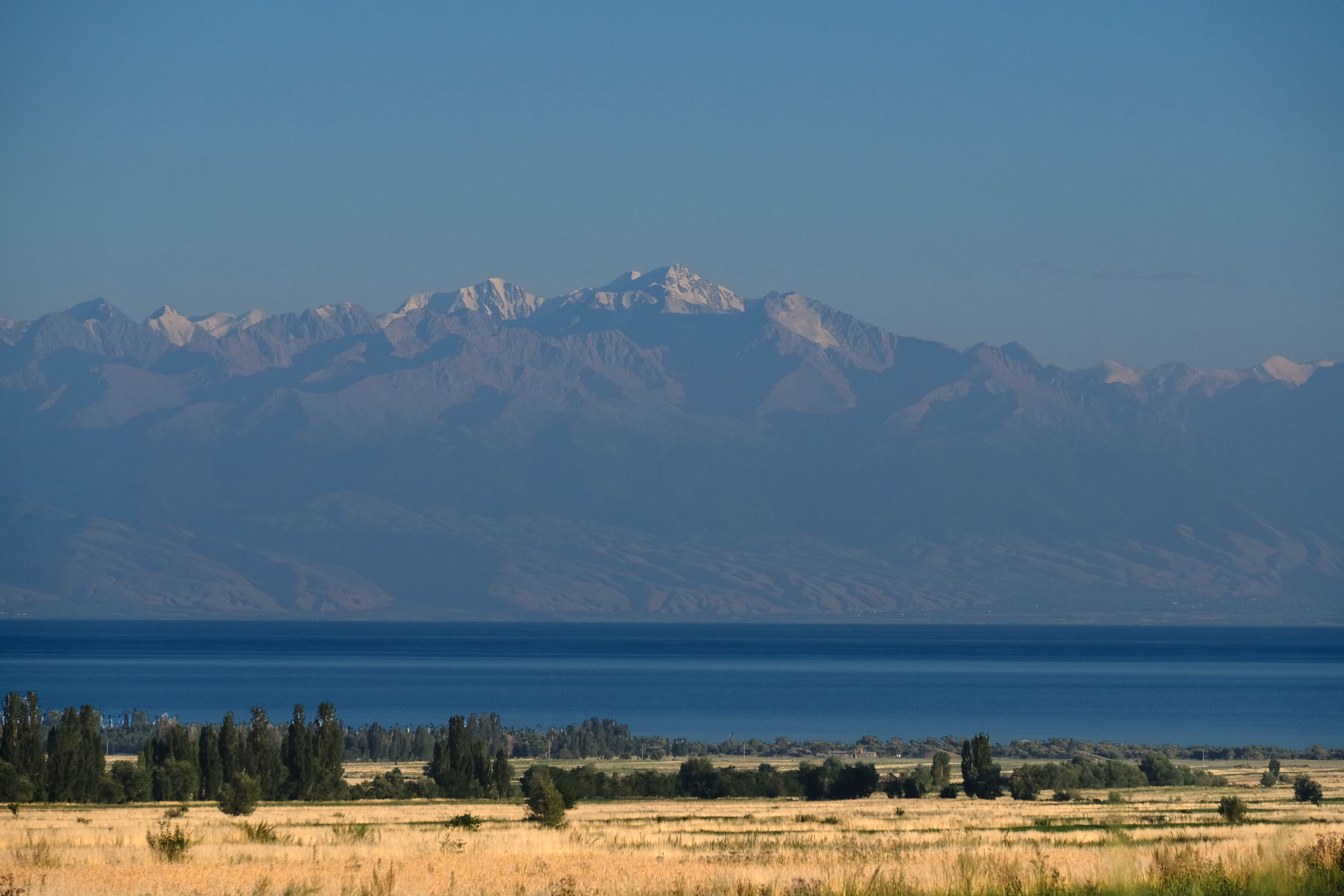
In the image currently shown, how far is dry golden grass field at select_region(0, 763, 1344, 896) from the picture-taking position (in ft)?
80.3

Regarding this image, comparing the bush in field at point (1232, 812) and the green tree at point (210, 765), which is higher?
the green tree at point (210, 765)

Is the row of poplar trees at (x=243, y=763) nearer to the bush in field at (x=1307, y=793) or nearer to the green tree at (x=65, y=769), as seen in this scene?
the green tree at (x=65, y=769)

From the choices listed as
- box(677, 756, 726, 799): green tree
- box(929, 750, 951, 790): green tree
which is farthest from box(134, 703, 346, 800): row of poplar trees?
box(929, 750, 951, 790): green tree

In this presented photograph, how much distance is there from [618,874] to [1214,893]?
11.0 m

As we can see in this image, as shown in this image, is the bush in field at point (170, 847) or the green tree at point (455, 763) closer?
the bush in field at point (170, 847)

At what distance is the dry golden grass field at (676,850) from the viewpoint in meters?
24.5

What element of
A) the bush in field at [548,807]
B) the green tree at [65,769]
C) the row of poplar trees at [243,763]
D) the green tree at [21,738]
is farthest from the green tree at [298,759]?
the bush in field at [548,807]

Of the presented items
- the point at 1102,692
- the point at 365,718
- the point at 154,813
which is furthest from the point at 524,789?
the point at 1102,692

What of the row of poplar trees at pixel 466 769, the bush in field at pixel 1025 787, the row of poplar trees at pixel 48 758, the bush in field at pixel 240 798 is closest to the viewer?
the bush in field at pixel 240 798

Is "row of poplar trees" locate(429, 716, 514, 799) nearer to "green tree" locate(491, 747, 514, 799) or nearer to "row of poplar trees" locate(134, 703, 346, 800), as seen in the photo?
"green tree" locate(491, 747, 514, 799)

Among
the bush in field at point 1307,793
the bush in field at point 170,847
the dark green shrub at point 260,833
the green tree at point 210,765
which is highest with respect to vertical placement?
the green tree at point 210,765

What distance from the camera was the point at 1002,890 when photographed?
23078mm

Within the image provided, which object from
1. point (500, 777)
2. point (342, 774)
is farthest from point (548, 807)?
point (342, 774)

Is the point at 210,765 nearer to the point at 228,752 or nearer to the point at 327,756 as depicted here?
the point at 228,752
